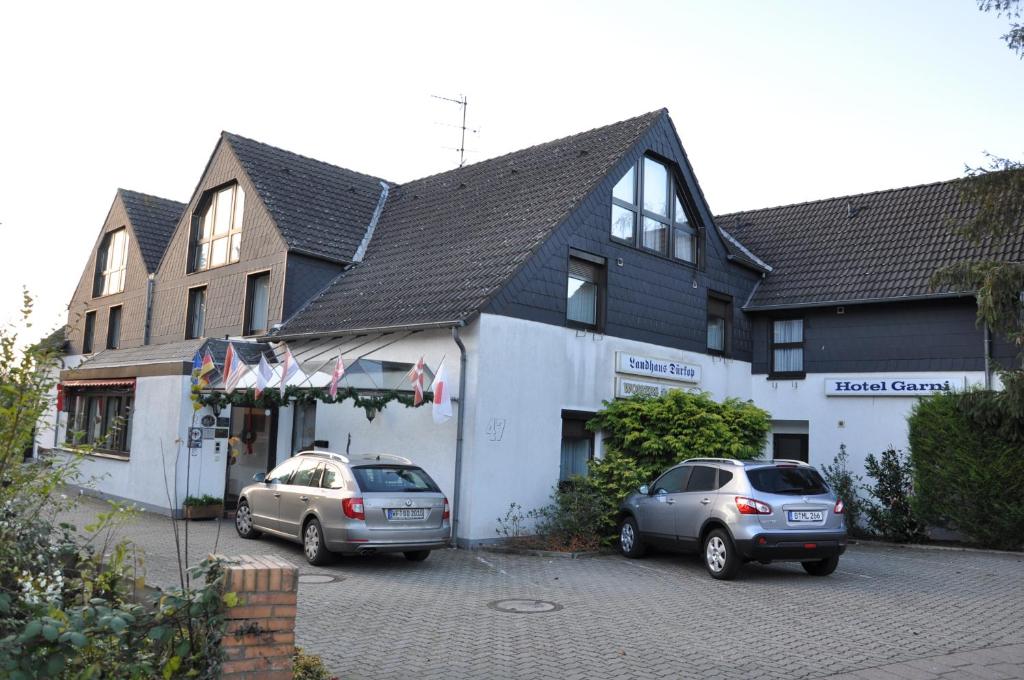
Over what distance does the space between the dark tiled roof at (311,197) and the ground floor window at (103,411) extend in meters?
5.50

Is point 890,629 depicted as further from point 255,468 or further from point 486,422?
point 255,468

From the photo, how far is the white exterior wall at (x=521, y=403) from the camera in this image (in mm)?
14750

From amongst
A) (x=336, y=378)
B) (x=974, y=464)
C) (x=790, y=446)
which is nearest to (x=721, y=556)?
(x=336, y=378)

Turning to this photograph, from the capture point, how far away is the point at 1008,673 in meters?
7.05

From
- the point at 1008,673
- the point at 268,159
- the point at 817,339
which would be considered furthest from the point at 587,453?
the point at 268,159

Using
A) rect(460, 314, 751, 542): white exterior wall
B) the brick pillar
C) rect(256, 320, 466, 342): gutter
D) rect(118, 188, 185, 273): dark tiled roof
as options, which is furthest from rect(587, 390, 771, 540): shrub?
rect(118, 188, 185, 273): dark tiled roof

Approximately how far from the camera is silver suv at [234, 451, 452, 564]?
1167 cm

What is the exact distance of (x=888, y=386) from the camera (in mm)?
19266

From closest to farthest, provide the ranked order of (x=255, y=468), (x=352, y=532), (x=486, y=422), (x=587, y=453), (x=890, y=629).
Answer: (x=890, y=629), (x=352, y=532), (x=486, y=422), (x=587, y=453), (x=255, y=468)

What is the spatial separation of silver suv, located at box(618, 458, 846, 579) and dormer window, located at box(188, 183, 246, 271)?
14.2 metres

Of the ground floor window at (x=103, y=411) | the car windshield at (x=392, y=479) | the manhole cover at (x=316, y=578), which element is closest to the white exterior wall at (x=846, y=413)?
the car windshield at (x=392, y=479)

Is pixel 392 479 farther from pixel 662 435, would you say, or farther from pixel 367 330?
pixel 662 435

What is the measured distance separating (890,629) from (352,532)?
6621mm

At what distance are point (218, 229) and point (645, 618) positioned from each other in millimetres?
18060
